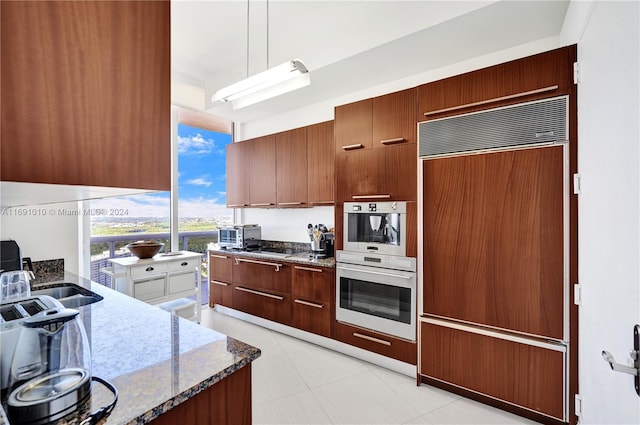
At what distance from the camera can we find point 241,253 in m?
3.70

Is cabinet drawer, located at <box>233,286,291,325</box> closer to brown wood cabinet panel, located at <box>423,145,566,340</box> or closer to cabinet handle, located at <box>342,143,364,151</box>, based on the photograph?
brown wood cabinet panel, located at <box>423,145,566,340</box>

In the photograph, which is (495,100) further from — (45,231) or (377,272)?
(45,231)

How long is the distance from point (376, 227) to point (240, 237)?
6.59ft

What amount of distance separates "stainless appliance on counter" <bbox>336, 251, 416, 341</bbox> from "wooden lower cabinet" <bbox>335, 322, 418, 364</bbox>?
0.16ft

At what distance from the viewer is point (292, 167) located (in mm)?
3510

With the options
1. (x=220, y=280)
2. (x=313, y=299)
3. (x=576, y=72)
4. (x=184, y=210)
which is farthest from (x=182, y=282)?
(x=576, y=72)

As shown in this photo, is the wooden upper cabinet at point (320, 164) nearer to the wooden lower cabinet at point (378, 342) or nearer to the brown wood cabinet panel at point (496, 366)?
the wooden lower cabinet at point (378, 342)

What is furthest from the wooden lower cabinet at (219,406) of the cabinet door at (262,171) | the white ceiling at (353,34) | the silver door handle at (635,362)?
the cabinet door at (262,171)

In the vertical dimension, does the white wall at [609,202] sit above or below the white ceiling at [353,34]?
below

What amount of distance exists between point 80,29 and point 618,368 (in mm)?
1497

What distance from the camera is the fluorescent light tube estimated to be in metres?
1.94

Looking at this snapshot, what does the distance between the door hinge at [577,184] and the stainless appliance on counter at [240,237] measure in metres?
3.33

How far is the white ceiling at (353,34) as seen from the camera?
2.15m

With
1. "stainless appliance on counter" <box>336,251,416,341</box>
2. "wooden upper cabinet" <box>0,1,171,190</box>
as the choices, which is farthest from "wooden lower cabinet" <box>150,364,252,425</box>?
"stainless appliance on counter" <box>336,251,416,341</box>
